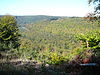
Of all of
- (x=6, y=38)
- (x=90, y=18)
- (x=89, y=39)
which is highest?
(x=90, y=18)

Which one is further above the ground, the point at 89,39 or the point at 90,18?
the point at 90,18

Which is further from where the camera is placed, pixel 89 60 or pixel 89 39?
pixel 89 39

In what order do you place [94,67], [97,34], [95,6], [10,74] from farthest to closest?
[97,34], [95,6], [94,67], [10,74]

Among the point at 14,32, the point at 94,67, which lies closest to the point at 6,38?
the point at 14,32

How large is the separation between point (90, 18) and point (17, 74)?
14.9 ft

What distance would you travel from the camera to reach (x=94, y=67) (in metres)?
5.16

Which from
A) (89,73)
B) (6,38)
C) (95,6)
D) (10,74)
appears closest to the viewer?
(10,74)

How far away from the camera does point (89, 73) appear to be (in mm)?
4598

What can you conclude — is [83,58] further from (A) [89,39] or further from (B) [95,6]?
(B) [95,6]

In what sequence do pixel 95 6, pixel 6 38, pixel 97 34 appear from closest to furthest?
pixel 95 6, pixel 97 34, pixel 6 38

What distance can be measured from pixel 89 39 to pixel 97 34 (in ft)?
1.50

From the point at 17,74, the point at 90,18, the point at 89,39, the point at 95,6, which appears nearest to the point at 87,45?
the point at 89,39

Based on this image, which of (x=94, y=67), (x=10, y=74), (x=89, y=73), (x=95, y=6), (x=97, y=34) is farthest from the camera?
(x=97, y=34)

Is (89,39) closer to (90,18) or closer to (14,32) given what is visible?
(90,18)
